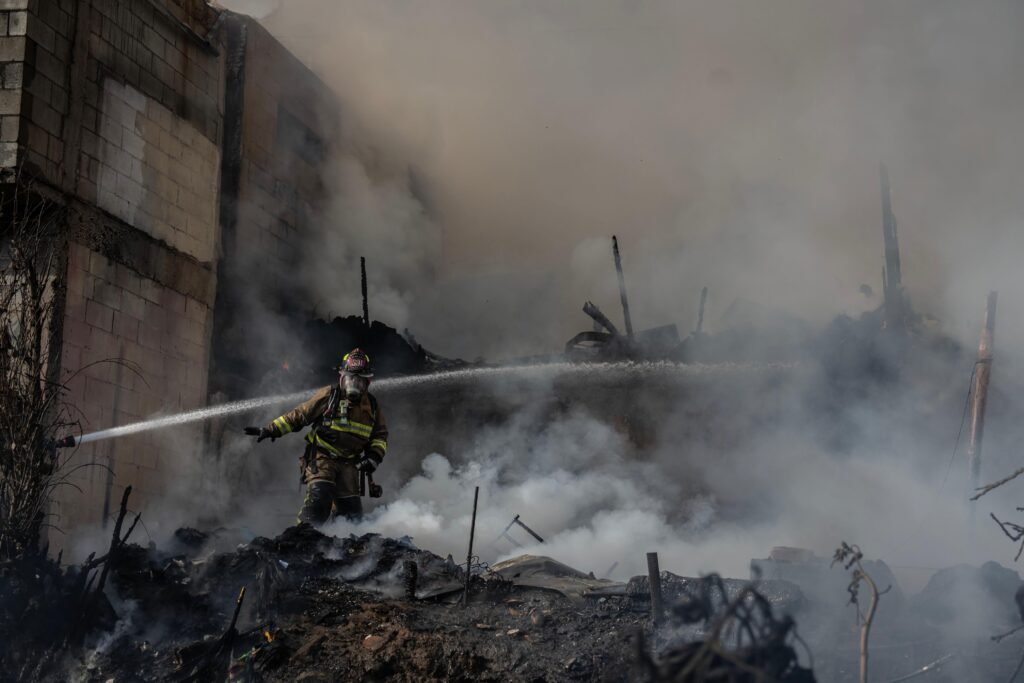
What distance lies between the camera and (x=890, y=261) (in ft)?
67.5

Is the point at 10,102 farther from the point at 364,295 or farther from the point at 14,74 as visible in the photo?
the point at 364,295

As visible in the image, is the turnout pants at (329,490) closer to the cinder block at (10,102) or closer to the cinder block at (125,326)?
the cinder block at (125,326)

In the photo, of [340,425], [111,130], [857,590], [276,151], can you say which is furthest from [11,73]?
[857,590]

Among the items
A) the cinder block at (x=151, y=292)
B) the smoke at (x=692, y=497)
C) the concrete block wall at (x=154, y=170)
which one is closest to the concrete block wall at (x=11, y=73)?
the concrete block wall at (x=154, y=170)

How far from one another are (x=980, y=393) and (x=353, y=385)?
10.6 meters

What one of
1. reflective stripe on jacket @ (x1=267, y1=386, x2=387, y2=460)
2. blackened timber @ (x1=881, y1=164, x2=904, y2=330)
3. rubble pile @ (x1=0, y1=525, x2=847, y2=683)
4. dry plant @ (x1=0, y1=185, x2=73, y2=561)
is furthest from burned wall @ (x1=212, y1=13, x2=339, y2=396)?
blackened timber @ (x1=881, y1=164, x2=904, y2=330)

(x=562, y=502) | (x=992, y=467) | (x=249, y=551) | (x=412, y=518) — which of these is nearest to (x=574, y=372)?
(x=562, y=502)

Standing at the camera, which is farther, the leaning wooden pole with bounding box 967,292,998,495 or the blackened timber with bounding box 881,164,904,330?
the blackened timber with bounding box 881,164,904,330

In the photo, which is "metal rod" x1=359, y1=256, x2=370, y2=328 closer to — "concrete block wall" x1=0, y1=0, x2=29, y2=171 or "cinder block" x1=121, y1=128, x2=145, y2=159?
"cinder block" x1=121, y1=128, x2=145, y2=159

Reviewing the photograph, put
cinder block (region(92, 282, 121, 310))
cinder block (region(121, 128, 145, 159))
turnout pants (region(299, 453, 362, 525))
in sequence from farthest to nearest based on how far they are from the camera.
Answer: cinder block (region(121, 128, 145, 159)) → cinder block (region(92, 282, 121, 310)) → turnout pants (region(299, 453, 362, 525))

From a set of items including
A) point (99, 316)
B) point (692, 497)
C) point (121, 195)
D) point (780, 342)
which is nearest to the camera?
point (99, 316)

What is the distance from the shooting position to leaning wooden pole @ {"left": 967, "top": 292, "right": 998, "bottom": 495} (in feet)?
54.0

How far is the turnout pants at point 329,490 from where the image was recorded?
1036 centimetres

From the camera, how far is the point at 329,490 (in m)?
10.5
